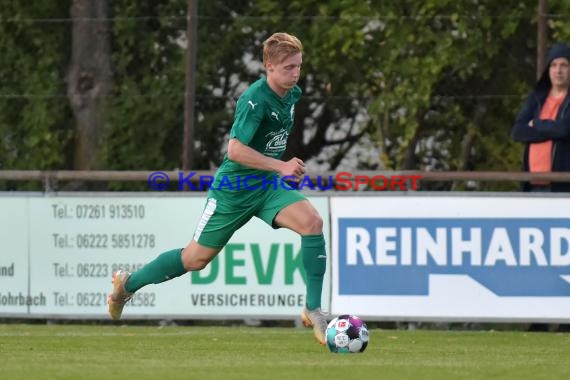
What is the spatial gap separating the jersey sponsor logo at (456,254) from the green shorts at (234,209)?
3033mm

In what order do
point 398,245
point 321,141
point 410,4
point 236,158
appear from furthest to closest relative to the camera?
point 321,141, point 410,4, point 398,245, point 236,158

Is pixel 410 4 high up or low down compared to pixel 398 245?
up

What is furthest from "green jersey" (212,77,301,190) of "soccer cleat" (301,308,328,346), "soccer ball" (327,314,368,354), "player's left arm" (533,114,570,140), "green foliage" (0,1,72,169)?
"green foliage" (0,1,72,169)

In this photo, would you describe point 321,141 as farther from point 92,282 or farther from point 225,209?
point 225,209

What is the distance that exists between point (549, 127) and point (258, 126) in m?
3.92

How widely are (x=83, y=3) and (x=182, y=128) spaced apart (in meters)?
1.60

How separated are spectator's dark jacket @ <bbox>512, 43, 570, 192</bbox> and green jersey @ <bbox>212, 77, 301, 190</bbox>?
3.54m

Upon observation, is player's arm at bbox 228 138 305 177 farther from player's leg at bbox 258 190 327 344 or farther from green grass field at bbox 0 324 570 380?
green grass field at bbox 0 324 570 380

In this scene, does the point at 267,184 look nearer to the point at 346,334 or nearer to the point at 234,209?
the point at 234,209

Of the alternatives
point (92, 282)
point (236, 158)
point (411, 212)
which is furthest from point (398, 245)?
point (236, 158)

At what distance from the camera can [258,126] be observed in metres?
9.88

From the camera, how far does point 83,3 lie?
51.1ft

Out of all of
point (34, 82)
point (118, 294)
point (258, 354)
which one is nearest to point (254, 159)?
point (258, 354)

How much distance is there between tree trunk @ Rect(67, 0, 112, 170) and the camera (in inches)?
613
